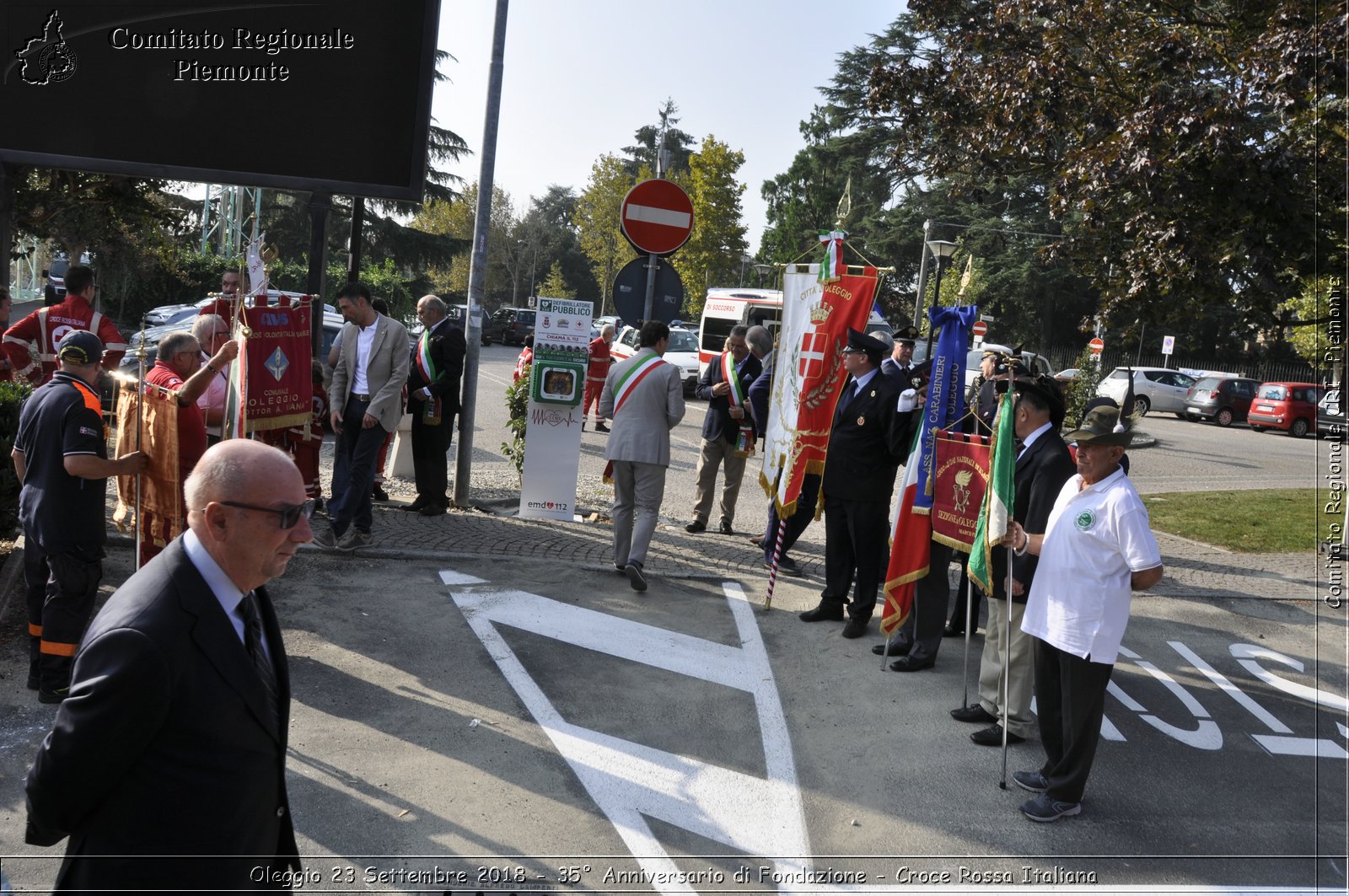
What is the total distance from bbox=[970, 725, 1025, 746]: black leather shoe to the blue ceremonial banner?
1508 mm

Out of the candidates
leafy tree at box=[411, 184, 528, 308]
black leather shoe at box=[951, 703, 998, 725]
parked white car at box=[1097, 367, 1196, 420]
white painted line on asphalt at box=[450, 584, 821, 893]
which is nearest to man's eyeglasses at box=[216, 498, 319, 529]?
white painted line on asphalt at box=[450, 584, 821, 893]

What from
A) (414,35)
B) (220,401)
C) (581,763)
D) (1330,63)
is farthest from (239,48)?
(1330,63)

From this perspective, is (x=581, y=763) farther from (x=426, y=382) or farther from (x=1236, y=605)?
(x=1236, y=605)

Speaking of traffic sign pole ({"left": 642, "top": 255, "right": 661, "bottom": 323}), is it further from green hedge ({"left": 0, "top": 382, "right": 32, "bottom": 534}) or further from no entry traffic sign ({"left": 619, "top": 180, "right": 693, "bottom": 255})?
green hedge ({"left": 0, "top": 382, "right": 32, "bottom": 534})

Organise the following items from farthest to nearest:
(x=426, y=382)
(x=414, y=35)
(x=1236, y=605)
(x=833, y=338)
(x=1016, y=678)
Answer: (x=426, y=382) → (x=1236, y=605) → (x=414, y=35) → (x=833, y=338) → (x=1016, y=678)

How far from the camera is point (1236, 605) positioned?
9.20 meters

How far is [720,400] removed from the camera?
10.6m

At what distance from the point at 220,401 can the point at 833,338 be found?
4616mm

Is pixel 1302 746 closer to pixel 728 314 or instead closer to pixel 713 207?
pixel 728 314

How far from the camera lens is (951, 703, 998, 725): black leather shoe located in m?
6.14

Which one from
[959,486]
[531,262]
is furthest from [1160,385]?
[531,262]

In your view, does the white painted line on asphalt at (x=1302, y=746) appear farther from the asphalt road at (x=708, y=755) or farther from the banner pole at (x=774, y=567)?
the banner pole at (x=774, y=567)

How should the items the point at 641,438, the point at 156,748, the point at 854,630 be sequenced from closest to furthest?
the point at 156,748, the point at 854,630, the point at 641,438

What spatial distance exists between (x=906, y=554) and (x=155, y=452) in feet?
15.4
